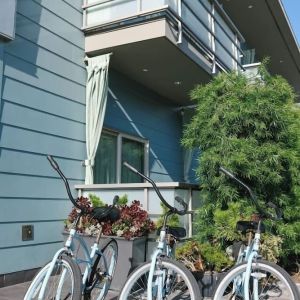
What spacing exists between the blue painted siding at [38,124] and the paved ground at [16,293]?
0.72ft

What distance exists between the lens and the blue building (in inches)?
202

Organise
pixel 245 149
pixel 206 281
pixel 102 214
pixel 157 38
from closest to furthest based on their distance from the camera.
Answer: pixel 102 214 → pixel 206 281 → pixel 245 149 → pixel 157 38

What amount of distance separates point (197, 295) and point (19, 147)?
10.5 ft

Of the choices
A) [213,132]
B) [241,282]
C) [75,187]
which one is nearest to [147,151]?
[75,187]

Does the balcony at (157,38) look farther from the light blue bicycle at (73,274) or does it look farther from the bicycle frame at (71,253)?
the bicycle frame at (71,253)

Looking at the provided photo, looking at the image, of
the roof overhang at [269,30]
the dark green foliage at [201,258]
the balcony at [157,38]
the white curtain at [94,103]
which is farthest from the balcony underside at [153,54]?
the roof overhang at [269,30]

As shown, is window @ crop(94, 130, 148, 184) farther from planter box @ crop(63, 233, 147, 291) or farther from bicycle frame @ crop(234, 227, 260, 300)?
bicycle frame @ crop(234, 227, 260, 300)

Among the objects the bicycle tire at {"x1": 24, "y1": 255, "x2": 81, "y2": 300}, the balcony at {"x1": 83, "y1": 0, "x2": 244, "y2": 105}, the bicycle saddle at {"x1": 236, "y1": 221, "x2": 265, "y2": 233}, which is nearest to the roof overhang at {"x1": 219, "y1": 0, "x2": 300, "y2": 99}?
the balcony at {"x1": 83, "y1": 0, "x2": 244, "y2": 105}

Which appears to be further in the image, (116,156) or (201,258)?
(116,156)

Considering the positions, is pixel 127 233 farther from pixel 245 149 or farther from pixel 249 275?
pixel 249 275

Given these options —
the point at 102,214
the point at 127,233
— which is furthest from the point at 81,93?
the point at 102,214

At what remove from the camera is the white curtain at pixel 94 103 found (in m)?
6.42

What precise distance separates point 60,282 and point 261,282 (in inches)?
62.8

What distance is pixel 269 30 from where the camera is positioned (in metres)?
13.9
